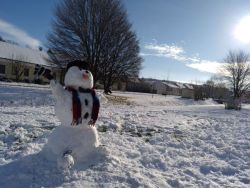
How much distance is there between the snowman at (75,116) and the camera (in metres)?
4.95

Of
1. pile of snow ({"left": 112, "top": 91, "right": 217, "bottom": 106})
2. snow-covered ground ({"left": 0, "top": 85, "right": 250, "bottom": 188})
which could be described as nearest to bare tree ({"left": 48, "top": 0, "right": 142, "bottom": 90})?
pile of snow ({"left": 112, "top": 91, "right": 217, "bottom": 106})

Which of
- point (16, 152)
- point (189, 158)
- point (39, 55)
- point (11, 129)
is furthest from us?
point (39, 55)

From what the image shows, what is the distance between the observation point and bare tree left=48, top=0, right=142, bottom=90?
1032 inches

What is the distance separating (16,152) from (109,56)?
23.2m

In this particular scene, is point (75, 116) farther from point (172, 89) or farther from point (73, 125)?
point (172, 89)

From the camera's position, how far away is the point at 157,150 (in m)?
6.55

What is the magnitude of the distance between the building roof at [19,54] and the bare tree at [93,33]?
19.1 m

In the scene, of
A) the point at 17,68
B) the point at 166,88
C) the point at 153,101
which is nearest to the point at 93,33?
the point at 153,101

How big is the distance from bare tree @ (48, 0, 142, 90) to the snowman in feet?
66.2

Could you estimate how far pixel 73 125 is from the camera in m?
5.02

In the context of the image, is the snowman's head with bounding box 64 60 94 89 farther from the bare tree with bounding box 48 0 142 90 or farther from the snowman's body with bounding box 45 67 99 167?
the bare tree with bounding box 48 0 142 90

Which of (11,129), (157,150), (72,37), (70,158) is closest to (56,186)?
(70,158)

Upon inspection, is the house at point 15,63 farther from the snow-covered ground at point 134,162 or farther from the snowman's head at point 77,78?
the snowman's head at point 77,78

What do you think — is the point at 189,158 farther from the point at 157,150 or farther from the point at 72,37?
the point at 72,37
